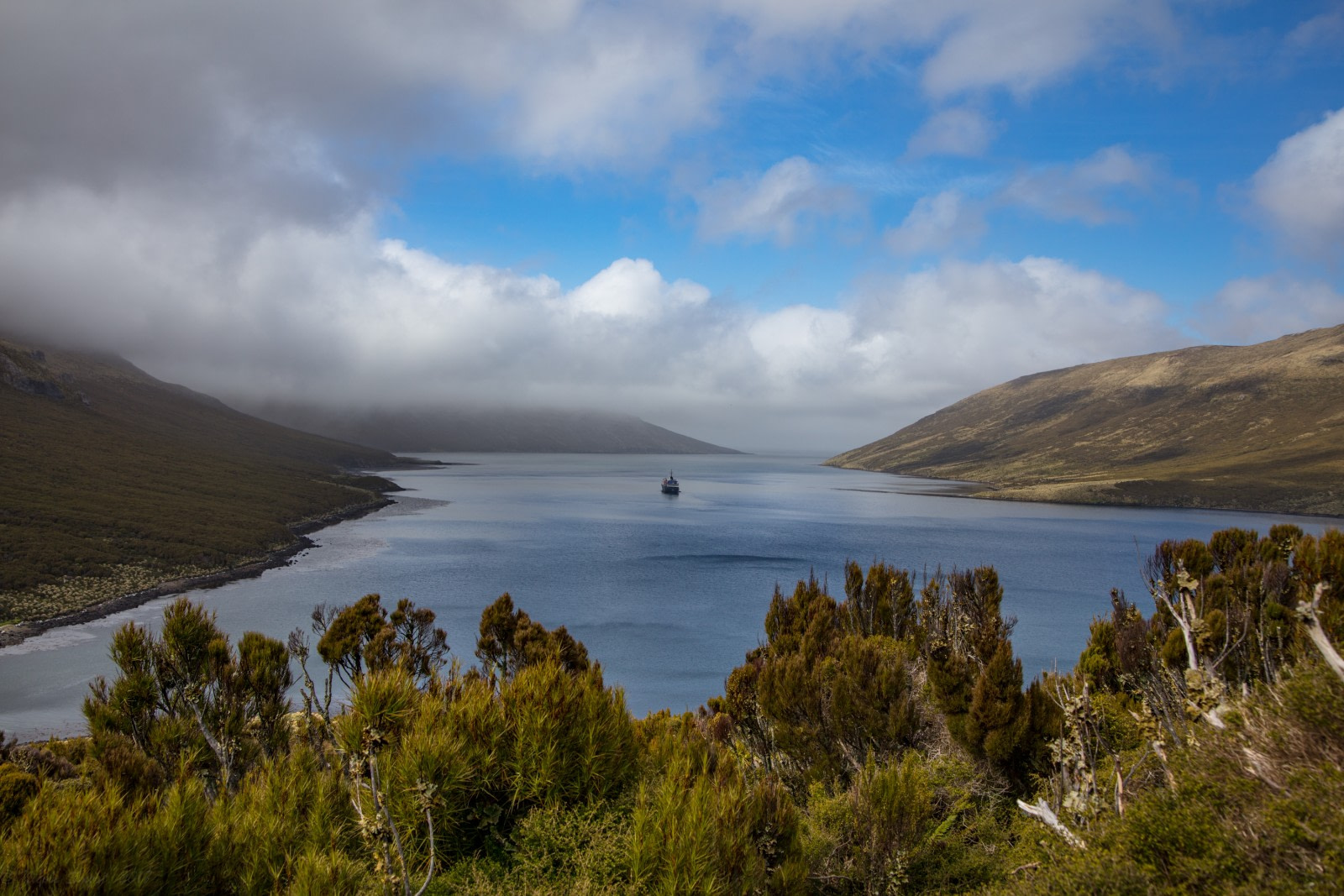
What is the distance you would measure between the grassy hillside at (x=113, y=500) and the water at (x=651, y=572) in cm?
780

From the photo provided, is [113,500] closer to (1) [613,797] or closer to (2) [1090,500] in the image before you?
(1) [613,797]

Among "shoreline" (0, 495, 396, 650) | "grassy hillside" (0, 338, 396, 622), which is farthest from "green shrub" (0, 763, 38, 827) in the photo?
"grassy hillside" (0, 338, 396, 622)

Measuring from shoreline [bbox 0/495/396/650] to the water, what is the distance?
135 centimetres

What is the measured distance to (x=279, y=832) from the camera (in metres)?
6.52

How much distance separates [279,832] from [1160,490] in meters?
183

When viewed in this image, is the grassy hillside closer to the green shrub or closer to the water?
the water

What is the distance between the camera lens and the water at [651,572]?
4319cm

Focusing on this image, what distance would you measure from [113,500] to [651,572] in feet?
215

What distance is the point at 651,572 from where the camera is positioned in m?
72.8

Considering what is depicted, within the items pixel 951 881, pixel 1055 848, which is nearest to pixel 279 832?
pixel 1055 848

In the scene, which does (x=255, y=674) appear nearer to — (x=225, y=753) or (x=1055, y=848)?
(x=225, y=753)

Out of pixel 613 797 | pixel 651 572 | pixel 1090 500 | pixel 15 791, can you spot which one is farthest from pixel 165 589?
pixel 1090 500

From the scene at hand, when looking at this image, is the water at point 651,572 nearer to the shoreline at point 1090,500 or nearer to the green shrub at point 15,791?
the shoreline at point 1090,500

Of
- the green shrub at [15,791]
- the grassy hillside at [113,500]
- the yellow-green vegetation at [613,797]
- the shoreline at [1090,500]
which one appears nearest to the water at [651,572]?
the yellow-green vegetation at [613,797]
